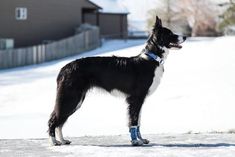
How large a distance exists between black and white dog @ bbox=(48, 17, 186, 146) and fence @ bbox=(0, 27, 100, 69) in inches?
1142

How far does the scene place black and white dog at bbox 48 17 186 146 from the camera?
9609 mm

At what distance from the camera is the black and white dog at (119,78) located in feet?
31.5

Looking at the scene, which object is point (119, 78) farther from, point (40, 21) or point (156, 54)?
point (40, 21)

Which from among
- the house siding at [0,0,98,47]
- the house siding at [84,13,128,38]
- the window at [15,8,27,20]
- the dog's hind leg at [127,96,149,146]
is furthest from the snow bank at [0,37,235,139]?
the house siding at [84,13,128,38]

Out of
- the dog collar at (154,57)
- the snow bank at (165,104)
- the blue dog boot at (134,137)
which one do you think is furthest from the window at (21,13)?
the blue dog boot at (134,137)

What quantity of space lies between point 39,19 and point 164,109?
30.9 metres

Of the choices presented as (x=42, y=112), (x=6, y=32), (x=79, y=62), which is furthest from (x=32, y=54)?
(x=79, y=62)

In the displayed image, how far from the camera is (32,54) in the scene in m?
39.4

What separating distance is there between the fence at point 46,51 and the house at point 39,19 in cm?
439

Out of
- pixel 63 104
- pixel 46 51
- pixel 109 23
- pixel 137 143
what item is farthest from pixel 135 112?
pixel 109 23

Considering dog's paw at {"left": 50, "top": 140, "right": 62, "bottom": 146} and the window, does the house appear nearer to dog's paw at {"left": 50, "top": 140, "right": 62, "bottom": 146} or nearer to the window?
the window

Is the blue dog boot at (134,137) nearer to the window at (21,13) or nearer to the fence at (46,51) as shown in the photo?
the fence at (46,51)

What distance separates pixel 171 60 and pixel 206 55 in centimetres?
159

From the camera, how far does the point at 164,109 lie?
17.6 meters
